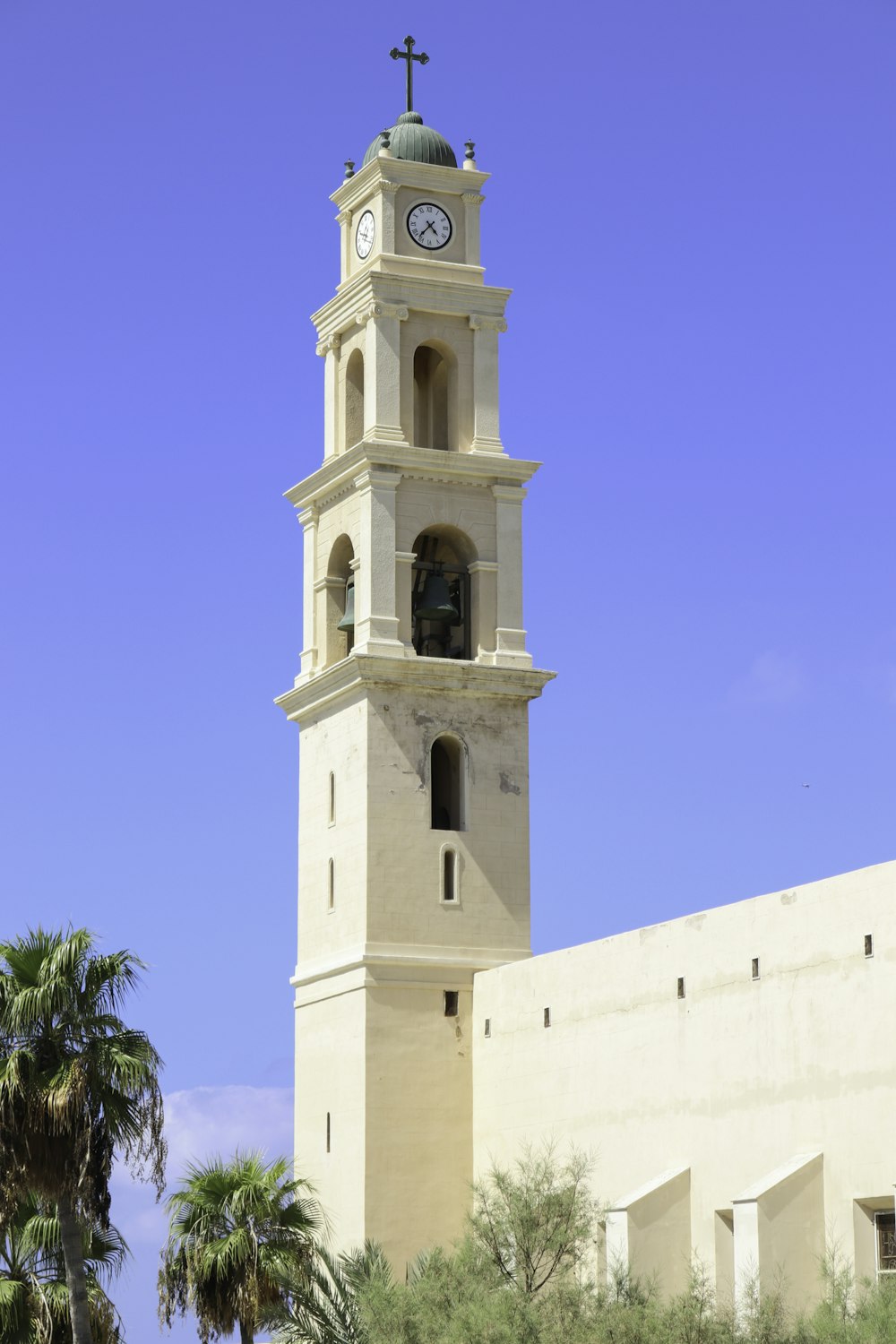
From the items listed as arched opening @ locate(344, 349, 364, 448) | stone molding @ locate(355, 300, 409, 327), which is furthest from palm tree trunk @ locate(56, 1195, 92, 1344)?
stone molding @ locate(355, 300, 409, 327)

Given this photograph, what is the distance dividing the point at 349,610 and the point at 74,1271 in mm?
16088

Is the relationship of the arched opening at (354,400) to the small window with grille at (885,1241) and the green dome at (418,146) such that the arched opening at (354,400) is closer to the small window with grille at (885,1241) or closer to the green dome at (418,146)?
the green dome at (418,146)

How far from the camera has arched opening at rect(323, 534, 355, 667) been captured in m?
44.1

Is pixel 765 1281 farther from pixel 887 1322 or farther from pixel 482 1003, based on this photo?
pixel 482 1003

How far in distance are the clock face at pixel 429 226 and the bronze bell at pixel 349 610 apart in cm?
610

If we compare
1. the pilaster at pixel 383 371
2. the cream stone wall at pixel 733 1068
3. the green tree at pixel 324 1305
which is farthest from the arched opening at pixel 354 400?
the green tree at pixel 324 1305

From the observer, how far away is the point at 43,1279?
1340 inches

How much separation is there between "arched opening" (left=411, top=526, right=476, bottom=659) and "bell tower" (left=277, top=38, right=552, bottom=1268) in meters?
0.05

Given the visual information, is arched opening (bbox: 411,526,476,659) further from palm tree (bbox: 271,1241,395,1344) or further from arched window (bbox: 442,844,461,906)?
palm tree (bbox: 271,1241,395,1344)

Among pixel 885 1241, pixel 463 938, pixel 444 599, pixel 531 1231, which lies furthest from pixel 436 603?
pixel 885 1241

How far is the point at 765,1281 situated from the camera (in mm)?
31234

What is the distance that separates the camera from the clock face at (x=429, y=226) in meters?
44.6

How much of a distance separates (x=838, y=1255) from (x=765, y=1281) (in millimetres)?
980

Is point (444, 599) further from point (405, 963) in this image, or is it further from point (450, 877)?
point (405, 963)
